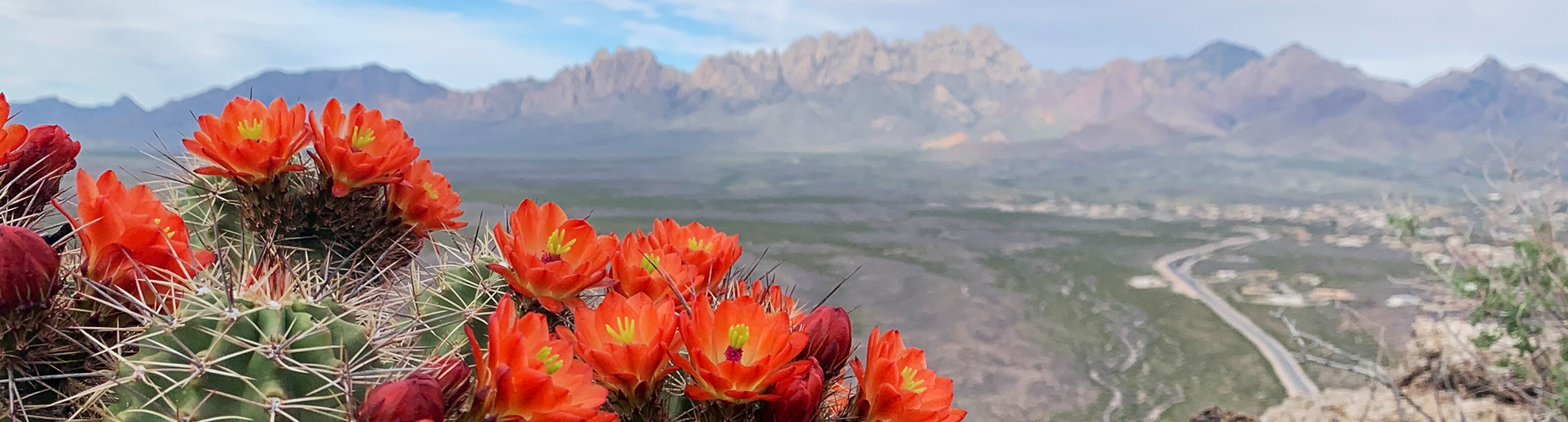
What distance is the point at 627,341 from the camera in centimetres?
159

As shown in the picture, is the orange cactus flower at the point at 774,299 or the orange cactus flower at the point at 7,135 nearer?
the orange cactus flower at the point at 7,135

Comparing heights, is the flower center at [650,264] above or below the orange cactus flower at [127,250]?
below

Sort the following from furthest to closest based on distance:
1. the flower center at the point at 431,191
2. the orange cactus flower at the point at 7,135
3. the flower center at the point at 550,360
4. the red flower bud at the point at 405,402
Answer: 1. the flower center at the point at 431,191
2. the orange cactus flower at the point at 7,135
3. the flower center at the point at 550,360
4. the red flower bud at the point at 405,402

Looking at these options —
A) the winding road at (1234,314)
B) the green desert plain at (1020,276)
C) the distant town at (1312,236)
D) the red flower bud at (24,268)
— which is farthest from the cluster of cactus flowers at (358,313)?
the winding road at (1234,314)

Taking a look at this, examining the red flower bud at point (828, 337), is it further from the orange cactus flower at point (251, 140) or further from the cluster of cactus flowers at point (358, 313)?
the orange cactus flower at point (251, 140)

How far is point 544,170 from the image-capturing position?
7338 inches

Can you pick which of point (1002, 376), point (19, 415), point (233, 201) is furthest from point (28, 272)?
point (1002, 376)

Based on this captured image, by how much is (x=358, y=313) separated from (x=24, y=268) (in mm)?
450

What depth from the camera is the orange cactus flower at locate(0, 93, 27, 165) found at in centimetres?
170

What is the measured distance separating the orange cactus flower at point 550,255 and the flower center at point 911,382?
62 cm

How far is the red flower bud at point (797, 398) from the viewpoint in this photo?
4.85ft

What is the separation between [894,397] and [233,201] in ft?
5.39

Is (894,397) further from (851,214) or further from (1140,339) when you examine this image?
(851,214)

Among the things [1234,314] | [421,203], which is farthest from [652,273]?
[1234,314]
